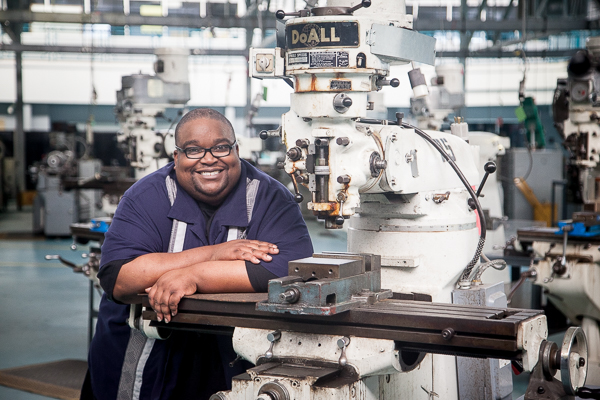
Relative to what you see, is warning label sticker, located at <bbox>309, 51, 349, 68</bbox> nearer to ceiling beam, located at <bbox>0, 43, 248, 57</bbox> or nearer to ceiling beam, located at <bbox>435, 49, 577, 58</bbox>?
ceiling beam, located at <bbox>0, 43, 248, 57</bbox>

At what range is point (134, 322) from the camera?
5.83 feet

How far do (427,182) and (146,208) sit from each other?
823 millimetres

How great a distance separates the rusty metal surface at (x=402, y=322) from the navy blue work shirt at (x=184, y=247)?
20cm

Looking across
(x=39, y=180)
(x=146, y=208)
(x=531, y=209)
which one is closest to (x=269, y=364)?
(x=146, y=208)

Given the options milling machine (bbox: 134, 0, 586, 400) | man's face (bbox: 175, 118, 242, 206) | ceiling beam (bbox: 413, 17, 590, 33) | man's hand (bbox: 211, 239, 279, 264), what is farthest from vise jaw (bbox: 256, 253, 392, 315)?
ceiling beam (bbox: 413, 17, 590, 33)

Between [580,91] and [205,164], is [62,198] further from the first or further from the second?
[205,164]

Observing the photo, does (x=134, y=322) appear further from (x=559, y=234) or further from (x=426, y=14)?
(x=426, y=14)

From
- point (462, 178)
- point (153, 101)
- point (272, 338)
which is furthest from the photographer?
point (153, 101)

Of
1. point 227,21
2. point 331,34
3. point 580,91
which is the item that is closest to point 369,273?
point 331,34

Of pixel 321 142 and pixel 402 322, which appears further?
pixel 321 142

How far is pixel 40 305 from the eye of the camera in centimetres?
521

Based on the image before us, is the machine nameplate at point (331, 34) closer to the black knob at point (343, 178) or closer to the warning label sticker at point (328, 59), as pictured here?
Answer: the warning label sticker at point (328, 59)

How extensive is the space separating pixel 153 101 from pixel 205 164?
263 cm

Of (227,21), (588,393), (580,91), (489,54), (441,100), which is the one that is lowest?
(588,393)
